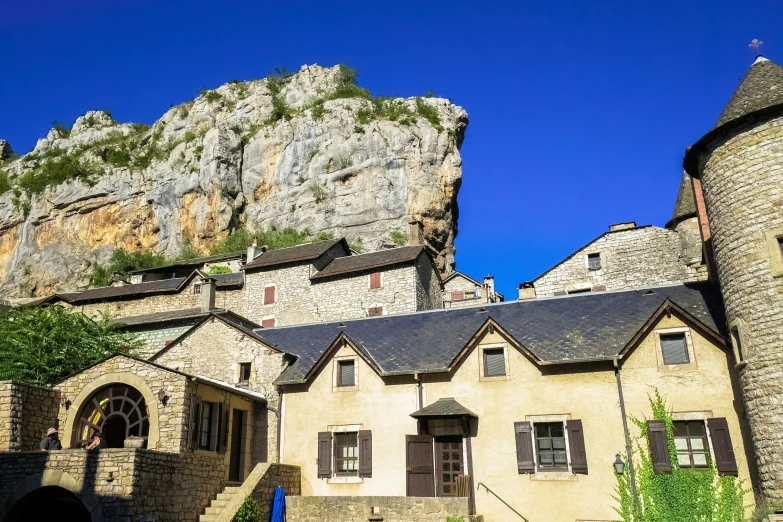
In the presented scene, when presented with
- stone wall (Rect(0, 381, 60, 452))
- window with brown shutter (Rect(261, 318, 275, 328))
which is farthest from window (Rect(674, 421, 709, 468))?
window with brown shutter (Rect(261, 318, 275, 328))

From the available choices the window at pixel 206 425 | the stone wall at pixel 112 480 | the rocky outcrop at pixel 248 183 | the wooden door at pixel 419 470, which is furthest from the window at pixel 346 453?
the rocky outcrop at pixel 248 183

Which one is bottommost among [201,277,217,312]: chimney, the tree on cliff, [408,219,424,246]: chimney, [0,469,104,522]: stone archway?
[0,469,104,522]: stone archway

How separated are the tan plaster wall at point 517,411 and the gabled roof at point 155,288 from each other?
21.2 meters

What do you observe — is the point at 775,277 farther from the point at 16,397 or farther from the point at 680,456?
the point at 16,397

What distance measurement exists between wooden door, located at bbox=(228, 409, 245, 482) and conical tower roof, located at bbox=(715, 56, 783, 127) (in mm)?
15916

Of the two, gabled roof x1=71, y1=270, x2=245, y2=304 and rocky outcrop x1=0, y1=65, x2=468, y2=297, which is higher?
rocky outcrop x1=0, y1=65, x2=468, y2=297

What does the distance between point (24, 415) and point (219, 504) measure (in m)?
5.90

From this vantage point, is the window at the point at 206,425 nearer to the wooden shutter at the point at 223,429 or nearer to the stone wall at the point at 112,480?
the wooden shutter at the point at 223,429

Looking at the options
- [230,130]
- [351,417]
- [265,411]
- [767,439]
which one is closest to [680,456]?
[767,439]

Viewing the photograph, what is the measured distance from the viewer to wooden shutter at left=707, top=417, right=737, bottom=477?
15.2 meters

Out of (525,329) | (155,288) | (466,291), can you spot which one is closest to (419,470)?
(525,329)

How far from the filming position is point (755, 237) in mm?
14625

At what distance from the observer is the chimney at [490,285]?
141 ft

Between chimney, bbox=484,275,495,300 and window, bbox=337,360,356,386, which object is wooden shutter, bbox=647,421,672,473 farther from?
chimney, bbox=484,275,495,300
